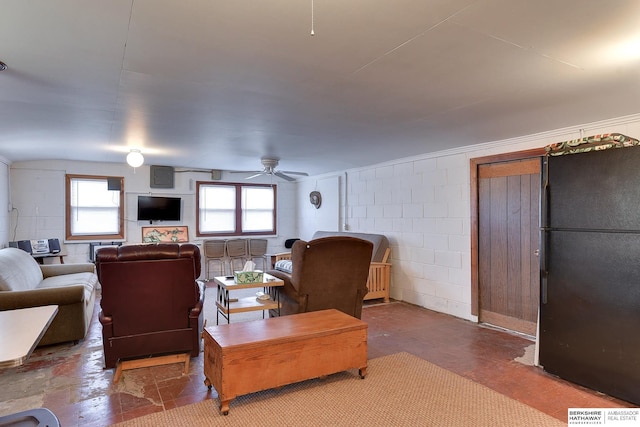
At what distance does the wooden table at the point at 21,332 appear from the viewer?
1.32 m

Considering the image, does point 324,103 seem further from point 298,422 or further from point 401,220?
point 401,220

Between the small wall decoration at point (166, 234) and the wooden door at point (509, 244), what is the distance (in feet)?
17.8

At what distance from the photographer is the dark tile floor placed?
2520 millimetres

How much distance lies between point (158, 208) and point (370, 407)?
19.3ft

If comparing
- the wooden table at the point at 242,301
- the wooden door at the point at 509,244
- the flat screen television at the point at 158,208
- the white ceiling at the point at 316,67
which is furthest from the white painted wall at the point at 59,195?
the wooden door at the point at 509,244

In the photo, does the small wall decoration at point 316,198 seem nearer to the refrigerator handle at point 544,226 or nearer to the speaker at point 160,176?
the speaker at point 160,176

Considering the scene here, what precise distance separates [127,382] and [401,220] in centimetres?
414

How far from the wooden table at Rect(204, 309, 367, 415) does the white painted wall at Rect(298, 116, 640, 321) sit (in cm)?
241

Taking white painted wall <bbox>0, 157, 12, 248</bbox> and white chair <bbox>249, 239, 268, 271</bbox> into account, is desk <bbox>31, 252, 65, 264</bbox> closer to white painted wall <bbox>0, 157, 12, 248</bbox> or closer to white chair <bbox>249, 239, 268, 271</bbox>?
white painted wall <bbox>0, 157, 12, 248</bbox>

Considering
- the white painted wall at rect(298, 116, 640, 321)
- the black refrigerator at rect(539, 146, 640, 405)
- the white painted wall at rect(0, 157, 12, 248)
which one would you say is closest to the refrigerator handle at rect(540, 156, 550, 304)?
the black refrigerator at rect(539, 146, 640, 405)

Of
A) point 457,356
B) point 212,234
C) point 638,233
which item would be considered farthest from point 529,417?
point 212,234

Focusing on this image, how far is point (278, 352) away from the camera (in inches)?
100

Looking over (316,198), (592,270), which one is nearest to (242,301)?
(592,270)

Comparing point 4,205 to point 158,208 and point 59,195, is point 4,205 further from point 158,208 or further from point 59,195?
point 158,208
